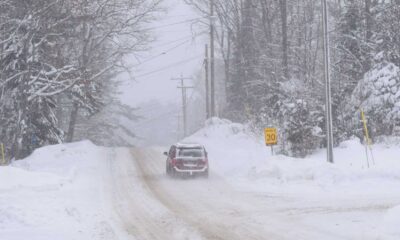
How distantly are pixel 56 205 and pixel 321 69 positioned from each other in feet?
98.3

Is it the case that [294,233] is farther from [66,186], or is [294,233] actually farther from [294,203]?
[66,186]

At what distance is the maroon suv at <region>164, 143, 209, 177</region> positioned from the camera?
80.6 ft

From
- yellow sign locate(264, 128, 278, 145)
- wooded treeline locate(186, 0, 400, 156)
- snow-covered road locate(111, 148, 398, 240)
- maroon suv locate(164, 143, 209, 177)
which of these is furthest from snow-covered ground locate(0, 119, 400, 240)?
wooded treeline locate(186, 0, 400, 156)

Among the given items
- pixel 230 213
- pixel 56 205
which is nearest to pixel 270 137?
pixel 230 213

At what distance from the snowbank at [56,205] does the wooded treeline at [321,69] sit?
1051 cm

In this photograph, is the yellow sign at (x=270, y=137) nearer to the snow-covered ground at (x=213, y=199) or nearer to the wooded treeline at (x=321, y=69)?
the snow-covered ground at (x=213, y=199)

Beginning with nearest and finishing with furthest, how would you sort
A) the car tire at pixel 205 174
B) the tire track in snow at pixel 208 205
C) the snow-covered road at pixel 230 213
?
the snow-covered road at pixel 230 213 < the tire track in snow at pixel 208 205 < the car tire at pixel 205 174

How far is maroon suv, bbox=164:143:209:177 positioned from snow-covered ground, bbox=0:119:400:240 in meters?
0.64

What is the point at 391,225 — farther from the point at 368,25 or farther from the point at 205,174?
the point at 368,25

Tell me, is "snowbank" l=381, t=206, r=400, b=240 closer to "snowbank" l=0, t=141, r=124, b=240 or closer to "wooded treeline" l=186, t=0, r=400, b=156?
"snowbank" l=0, t=141, r=124, b=240

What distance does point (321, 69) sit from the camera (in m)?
42.0

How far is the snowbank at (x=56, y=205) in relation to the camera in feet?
40.8

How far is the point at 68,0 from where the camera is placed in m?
34.4

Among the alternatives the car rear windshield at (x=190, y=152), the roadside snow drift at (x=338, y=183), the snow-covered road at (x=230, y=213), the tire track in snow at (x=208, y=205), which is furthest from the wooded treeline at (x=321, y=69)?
the snow-covered road at (x=230, y=213)
